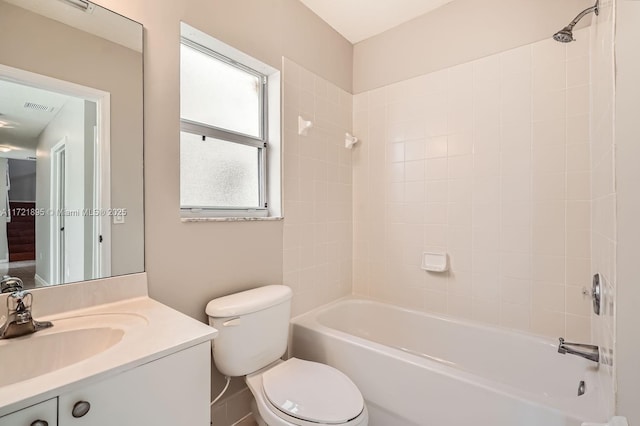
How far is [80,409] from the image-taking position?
691 mm

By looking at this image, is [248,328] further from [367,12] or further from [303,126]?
[367,12]

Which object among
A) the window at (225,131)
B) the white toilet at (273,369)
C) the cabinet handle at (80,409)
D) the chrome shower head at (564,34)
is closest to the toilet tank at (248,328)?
the white toilet at (273,369)

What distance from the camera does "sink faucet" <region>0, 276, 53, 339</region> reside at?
2.91 feet

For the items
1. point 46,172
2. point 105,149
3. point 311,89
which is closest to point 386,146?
point 311,89

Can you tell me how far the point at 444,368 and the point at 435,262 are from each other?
0.85 meters

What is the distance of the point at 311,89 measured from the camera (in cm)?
209

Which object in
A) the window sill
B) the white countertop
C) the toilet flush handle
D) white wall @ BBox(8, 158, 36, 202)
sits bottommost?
the toilet flush handle

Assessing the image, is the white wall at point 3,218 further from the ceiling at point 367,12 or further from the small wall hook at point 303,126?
the ceiling at point 367,12

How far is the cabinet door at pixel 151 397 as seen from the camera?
70 centimetres

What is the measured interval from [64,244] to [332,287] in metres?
1.65

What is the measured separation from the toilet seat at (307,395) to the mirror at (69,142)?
781 mm

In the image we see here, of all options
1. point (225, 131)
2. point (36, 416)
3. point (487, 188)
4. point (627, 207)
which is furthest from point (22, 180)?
point (487, 188)

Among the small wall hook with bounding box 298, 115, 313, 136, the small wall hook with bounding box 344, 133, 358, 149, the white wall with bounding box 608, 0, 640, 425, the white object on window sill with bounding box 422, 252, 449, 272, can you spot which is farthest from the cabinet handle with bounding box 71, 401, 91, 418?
the small wall hook with bounding box 344, 133, 358, 149

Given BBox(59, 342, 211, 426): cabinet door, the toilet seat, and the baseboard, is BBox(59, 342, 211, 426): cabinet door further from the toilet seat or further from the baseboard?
the baseboard
